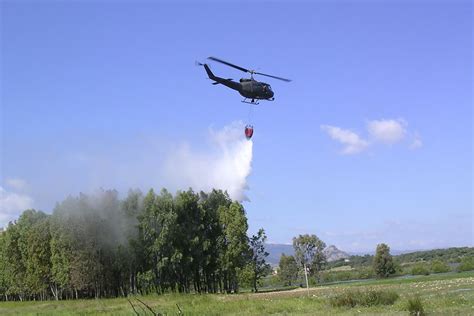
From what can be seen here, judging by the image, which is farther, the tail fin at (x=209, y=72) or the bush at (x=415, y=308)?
the tail fin at (x=209, y=72)

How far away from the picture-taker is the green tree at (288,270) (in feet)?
366

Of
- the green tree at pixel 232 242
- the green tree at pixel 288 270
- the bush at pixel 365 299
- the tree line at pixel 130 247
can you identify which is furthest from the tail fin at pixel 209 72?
the green tree at pixel 288 270

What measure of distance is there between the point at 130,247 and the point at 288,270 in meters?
52.8

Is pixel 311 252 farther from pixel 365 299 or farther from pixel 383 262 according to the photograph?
pixel 365 299

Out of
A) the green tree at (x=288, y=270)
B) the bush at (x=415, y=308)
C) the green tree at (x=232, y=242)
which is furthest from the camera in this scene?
the green tree at (x=288, y=270)

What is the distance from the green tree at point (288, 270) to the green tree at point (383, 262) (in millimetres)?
16229

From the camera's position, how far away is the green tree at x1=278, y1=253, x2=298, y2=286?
112 m

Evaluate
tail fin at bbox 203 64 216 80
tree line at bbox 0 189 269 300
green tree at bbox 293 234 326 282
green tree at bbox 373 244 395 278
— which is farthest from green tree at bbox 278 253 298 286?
tail fin at bbox 203 64 216 80

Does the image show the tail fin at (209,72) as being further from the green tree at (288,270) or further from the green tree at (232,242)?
the green tree at (288,270)

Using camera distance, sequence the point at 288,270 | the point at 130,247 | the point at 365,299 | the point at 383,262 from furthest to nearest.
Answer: the point at 288,270 → the point at 383,262 → the point at 130,247 → the point at 365,299

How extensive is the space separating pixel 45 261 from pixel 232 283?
25.6 m

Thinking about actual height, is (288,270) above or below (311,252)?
below

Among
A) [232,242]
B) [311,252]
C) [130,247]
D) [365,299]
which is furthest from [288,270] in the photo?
[365,299]

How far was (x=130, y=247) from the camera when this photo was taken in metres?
66.9
